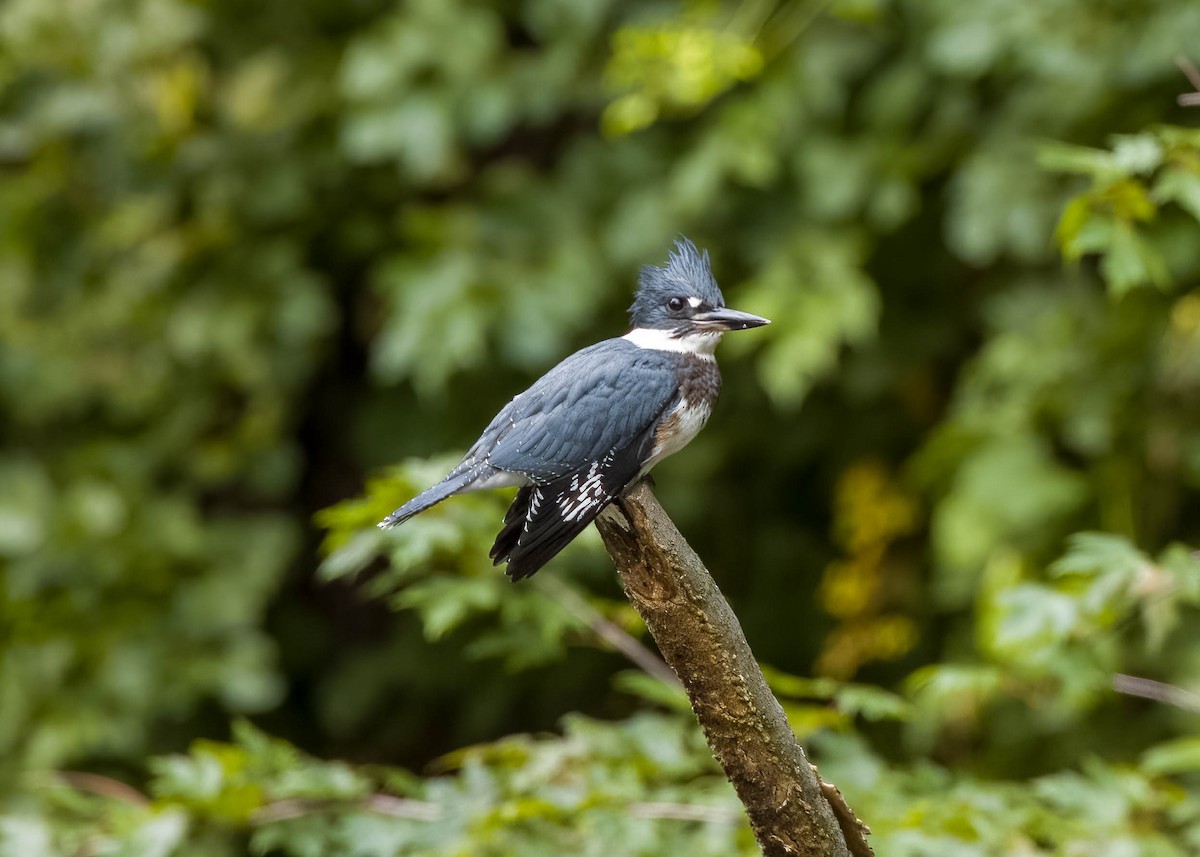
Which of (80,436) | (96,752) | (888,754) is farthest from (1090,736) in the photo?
(80,436)

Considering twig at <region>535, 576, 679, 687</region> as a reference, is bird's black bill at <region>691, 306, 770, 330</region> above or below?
above

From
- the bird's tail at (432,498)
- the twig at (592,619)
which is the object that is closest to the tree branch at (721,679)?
the bird's tail at (432,498)

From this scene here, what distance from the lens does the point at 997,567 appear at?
3035 millimetres

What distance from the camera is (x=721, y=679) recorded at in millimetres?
1670

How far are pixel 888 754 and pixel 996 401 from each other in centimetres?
102

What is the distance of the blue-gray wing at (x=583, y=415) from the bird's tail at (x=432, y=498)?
0.04 metres

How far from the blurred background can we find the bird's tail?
16.3 inches

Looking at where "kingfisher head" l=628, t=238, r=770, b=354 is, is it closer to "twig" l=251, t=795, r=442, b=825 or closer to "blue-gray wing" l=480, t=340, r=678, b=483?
"blue-gray wing" l=480, t=340, r=678, b=483

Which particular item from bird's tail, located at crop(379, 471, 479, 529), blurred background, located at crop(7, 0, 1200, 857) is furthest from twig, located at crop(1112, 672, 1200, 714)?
bird's tail, located at crop(379, 471, 479, 529)

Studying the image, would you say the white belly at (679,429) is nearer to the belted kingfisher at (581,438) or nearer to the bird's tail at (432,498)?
the belted kingfisher at (581,438)

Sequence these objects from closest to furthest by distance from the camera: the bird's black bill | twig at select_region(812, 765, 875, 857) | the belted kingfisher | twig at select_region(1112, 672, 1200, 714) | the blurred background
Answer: the belted kingfisher
twig at select_region(812, 765, 875, 857)
the bird's black bill
twig at select_region(1112, 672, 1200, 714)
the blurred background

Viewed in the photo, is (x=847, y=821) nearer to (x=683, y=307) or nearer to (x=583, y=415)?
(x=583, y=415)

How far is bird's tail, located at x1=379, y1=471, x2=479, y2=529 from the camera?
1702mm

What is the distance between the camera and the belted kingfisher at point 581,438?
1.65 meters
